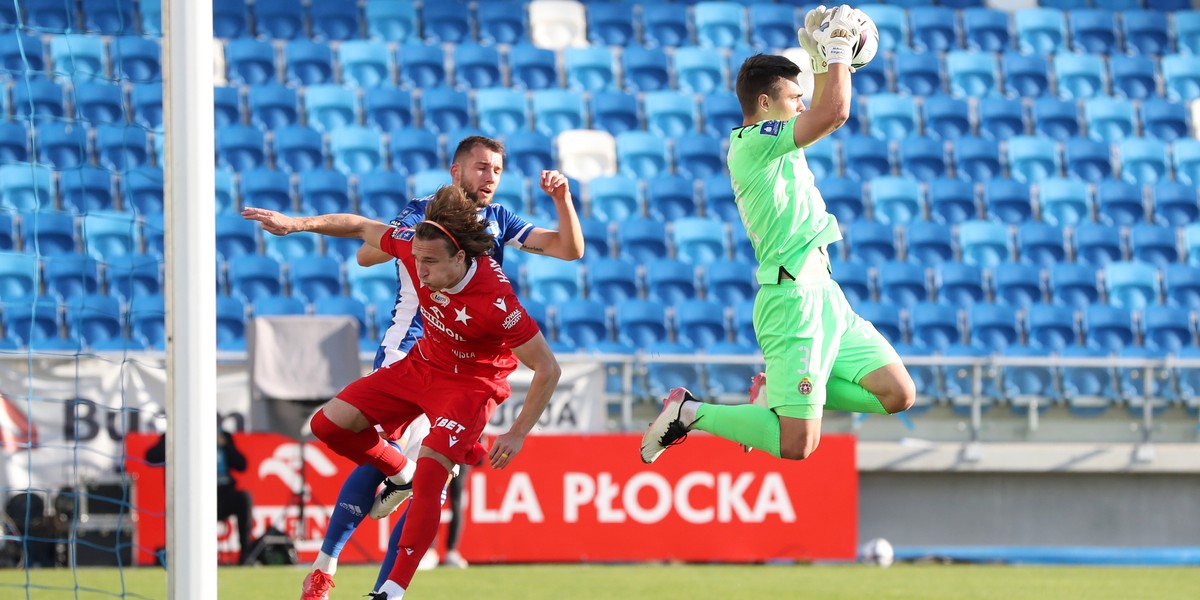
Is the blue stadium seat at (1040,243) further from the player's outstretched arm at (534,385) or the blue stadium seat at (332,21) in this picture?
the player's outstretched arm at (534,385)

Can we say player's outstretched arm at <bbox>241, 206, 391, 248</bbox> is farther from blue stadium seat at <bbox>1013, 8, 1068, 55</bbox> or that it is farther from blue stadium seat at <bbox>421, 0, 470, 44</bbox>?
blue stadium seat at <bbox>1013, 8, 1068, 55</bbox>

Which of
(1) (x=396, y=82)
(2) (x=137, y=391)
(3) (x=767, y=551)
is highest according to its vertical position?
(1) (x=396, y=82)

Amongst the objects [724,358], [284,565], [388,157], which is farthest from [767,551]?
[388,157]

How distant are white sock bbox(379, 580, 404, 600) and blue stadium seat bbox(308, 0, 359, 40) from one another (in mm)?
11973

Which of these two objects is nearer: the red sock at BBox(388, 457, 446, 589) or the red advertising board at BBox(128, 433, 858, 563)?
the red sock at BBox(388, 457, 446, 589)

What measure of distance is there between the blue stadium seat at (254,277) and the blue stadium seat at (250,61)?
2957 millimetres

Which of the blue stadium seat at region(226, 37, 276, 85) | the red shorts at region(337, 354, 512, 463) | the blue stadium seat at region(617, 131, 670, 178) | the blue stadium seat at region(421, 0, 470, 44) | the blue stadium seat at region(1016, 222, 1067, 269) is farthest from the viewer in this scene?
the blue stadium seat at region(421, 0, 470, 44)

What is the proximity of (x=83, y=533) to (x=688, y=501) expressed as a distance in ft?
14.4

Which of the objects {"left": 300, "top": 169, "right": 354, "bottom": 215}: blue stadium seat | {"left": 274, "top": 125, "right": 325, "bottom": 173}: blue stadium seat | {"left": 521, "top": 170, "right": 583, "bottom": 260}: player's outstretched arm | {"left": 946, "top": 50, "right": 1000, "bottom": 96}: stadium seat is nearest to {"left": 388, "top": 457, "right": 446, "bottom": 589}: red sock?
{"left": 521, "top": 170, "right": 583, "bottom": 260}: player's outstretched arm

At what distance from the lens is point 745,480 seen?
409 inches

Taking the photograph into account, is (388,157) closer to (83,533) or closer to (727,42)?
(727,42)

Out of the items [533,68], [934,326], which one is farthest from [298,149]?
[934,326]

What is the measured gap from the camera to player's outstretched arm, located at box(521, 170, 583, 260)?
5395 mm

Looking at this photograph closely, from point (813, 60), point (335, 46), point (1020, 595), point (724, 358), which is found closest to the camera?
point (813, 60)
